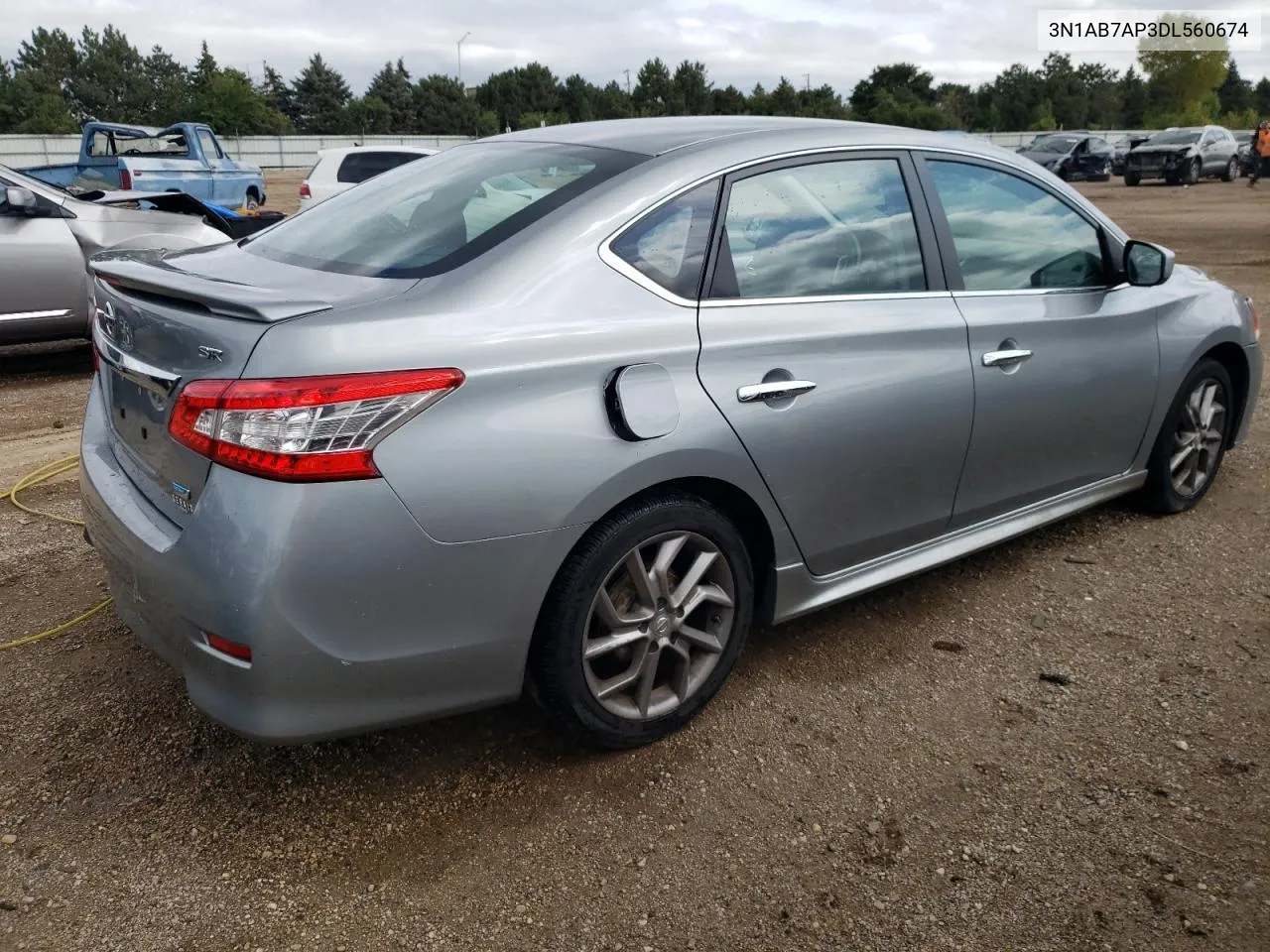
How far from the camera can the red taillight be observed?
7.09ft

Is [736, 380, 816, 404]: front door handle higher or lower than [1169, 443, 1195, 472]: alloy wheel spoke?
higher

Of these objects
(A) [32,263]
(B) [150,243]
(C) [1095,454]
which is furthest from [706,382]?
(A) [32,263]

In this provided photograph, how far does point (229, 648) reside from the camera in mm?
2182

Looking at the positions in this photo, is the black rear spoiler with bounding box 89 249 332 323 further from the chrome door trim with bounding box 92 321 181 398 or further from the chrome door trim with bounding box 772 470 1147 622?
the chrome door trim with bounding box 772 470 1147 622

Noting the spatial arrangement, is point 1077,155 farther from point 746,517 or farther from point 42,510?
point 746,517

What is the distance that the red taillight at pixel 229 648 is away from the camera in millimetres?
2160

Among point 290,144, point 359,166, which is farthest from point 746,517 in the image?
point 290,144

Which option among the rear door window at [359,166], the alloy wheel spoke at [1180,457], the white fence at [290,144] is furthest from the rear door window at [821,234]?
the white fence at [290,144]

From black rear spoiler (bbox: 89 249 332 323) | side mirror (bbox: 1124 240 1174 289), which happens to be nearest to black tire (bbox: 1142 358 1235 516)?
side mirror (bbox: 1124 240 1174 289)

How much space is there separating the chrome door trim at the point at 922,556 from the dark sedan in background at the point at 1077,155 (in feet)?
99.4

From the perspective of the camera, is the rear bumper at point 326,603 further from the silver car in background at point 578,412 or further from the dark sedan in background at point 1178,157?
the dark sedan in background at point 1178,157

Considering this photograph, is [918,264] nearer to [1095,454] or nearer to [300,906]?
[1095,454]

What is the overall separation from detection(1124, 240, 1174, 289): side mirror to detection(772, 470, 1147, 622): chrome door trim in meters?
0.76

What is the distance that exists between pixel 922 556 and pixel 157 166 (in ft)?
51.5
